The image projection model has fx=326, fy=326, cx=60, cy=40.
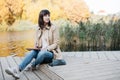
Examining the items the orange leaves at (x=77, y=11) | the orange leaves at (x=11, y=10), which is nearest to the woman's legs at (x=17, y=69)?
the orange leaves at (x=77, y=11)

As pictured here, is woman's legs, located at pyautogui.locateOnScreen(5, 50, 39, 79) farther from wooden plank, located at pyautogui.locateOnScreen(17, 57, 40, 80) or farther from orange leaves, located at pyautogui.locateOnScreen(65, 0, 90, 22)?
orange leaves, located at pyautogui.locateOnScreen(65, 0, 90, 22)

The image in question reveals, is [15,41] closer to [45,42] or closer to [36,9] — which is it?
[36,9]

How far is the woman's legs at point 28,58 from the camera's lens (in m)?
4.44

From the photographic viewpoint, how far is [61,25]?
321 inches

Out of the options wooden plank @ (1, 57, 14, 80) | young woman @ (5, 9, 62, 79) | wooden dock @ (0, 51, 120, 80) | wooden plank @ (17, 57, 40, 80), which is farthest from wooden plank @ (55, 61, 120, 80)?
wooden plank @ (1, 57, 14, 80)

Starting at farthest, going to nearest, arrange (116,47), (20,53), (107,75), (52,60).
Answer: (116,47)
(20,53)
(52,60)
(107,75)

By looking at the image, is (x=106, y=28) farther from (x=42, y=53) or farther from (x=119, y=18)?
(x=42, y=53)

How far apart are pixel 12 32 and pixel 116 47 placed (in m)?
2.64

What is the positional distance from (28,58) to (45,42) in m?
0.51

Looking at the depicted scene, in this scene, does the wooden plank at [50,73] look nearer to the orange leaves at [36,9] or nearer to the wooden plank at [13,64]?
the wooden plank at [13,64]

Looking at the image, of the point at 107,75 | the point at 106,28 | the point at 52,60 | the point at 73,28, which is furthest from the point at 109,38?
the point at 107,75

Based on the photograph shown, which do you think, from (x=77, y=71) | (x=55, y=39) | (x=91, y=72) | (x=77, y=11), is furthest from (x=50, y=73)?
(x=77, y=11)

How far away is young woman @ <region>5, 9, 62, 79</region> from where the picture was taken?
15.3 feet

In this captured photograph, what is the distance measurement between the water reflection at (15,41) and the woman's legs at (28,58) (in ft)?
9.69
